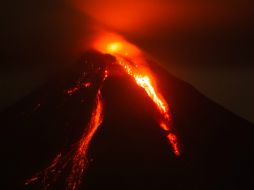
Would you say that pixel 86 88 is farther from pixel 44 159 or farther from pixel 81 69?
pixel 44 159

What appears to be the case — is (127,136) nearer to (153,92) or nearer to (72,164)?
(72,164)

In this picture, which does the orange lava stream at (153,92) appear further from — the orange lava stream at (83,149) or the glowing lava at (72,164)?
the glowing lava at (72,164)

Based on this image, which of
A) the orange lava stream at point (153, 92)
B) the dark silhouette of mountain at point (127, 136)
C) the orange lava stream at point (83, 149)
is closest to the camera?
the orange lava stream at point (83, 149)

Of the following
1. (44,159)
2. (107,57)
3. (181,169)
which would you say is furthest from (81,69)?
(181,169)

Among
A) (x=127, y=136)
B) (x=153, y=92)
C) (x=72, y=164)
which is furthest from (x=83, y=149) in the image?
(x=153, y=92)

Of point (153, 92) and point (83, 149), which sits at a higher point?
point (153, 92)
